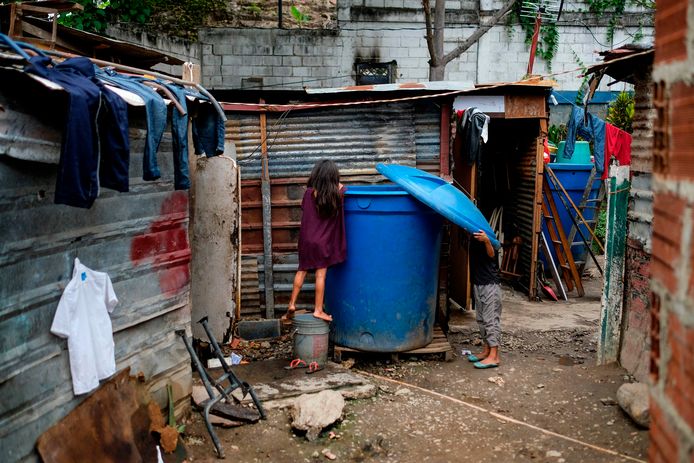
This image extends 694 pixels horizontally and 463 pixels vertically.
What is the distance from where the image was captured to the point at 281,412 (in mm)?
5422

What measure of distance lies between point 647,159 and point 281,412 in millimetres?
3842

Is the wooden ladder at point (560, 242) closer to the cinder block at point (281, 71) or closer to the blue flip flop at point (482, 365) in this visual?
the blue flip flop at point (482, 365)

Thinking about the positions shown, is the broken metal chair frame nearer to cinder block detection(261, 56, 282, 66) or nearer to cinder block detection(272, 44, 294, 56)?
cinder block detection(261, 56, 282, 66)

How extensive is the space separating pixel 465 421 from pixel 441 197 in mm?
2024

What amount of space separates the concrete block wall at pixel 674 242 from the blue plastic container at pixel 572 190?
30.7 feet

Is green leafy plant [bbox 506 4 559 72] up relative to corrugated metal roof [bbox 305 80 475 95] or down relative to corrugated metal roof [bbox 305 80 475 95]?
up

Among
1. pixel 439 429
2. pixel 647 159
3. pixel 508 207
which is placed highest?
pixel 647 159

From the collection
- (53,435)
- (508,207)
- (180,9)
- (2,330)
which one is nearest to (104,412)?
(53,435)

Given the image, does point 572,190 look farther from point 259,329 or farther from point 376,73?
point 259,329

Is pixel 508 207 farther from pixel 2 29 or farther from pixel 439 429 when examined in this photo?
pixel 2 29

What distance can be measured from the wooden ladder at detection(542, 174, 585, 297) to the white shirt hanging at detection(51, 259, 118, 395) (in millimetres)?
7607

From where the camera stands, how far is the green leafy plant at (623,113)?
13344 mm

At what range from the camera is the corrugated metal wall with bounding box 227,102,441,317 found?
7914mm

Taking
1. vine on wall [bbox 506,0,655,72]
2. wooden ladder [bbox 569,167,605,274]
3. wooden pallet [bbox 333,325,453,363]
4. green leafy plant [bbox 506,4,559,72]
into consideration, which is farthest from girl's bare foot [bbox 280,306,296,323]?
vine on wall [bbox 506,0,655,72]
